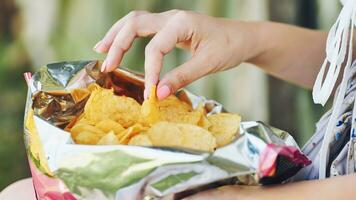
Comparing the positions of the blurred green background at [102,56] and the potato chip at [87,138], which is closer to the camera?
the potato chip at [87,138]

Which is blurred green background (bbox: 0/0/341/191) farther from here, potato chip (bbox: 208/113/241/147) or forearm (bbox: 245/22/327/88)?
potato chip (bbox: 208/113/241/147)

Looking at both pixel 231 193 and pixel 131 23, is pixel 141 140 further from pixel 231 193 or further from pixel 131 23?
pixel 131 23

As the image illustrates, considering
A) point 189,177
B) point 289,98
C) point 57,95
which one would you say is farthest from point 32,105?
point 289,98

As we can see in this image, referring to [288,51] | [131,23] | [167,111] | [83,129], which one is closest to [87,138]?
[83,129]

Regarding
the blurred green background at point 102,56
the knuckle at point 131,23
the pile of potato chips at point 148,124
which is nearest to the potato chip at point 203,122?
the pile of potato chips at point 148,124

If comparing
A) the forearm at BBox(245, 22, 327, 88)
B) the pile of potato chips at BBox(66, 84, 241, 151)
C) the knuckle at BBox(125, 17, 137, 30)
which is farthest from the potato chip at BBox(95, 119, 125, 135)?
the forearm at BBox(245, 22, 327, 88)

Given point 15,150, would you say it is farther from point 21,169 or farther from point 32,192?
point 32,192

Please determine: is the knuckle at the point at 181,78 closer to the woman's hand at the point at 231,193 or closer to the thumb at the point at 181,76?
the thumb at the point at 181,76
